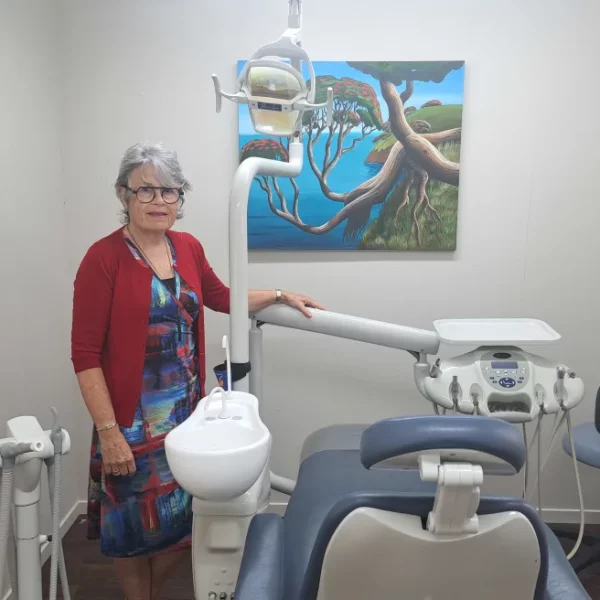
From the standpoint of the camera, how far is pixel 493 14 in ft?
7.08

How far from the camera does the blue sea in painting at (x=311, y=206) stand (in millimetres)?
2232

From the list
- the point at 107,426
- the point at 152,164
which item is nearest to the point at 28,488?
the point at 107,426

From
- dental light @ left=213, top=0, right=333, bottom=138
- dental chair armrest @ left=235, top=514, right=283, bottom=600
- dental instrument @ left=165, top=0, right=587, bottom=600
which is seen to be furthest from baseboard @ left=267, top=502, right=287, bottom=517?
dental light @ left=213, top=0, right=333, bottom=138

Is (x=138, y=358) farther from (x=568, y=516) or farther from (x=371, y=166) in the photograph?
(x=568, y=516)

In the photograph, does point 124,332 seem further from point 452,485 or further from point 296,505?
point 452,485

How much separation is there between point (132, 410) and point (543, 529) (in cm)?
105

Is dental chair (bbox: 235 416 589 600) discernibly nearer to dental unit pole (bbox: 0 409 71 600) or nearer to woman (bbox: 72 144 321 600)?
dental unit pole (bbox: 0 409 71 600)

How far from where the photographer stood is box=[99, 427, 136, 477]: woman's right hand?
4.94ft

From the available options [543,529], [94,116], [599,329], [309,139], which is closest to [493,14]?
[309,139]

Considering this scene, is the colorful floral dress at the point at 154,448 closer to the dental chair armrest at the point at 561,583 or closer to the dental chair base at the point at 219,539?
the dental chair base at the point at 219,539

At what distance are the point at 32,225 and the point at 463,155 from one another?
64.1 inches

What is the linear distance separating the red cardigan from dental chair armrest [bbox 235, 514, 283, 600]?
513mm

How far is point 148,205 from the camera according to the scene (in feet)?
4.97

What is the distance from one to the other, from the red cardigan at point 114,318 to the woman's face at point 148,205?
0.26ft
